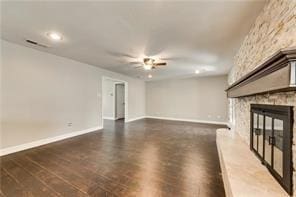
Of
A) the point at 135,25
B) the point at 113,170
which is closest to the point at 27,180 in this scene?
the point at 113,170

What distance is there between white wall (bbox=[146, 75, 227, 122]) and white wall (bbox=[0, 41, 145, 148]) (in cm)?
430

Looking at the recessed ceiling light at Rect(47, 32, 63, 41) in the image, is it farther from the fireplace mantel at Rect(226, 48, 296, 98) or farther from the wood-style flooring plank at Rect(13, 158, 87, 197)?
the fireplace mantel at Rect(226, 48, 296, 98)

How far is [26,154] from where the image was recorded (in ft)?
10.8

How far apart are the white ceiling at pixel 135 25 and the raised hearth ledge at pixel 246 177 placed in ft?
6.96

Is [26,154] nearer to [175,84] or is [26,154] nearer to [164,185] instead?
[164,185]

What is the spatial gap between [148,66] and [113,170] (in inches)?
111

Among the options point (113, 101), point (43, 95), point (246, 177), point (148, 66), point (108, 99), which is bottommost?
point (246, 177)

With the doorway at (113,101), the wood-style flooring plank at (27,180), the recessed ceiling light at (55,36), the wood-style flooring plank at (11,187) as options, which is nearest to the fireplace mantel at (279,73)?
the wood-style flooring plank at (27,180)

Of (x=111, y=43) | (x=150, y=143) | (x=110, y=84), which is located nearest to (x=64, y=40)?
(x=111, y=43)

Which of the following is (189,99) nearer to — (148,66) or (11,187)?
(148,66)

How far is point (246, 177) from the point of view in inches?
67.2

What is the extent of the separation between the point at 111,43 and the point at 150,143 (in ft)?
9.26

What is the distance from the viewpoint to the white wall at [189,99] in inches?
291

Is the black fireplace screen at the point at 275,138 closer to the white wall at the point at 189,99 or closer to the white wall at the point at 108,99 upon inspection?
the white wall at the point at 189,99
